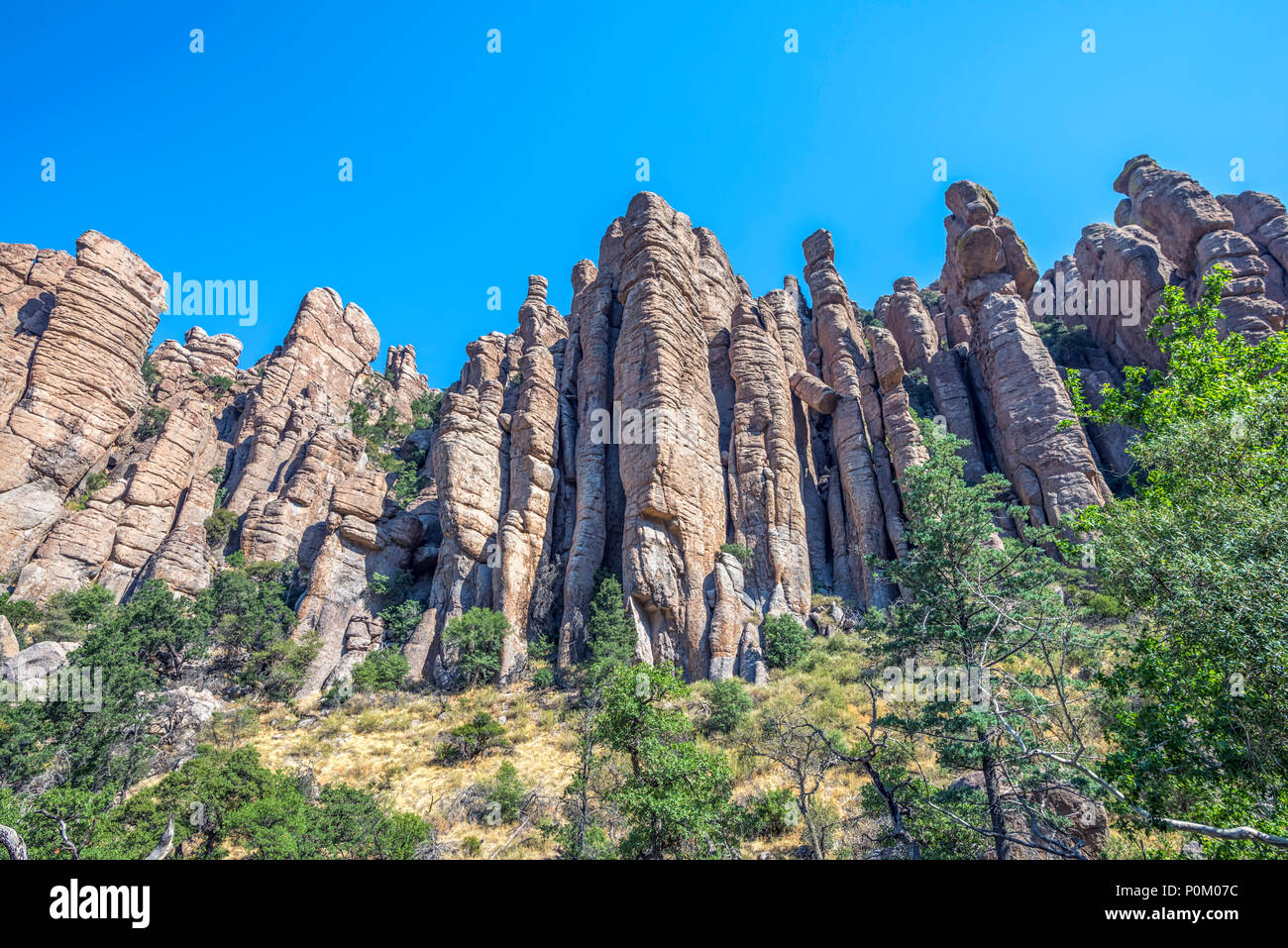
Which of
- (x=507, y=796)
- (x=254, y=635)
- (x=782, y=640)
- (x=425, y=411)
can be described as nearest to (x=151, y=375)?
(x=425, y=411)

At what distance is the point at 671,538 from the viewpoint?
93.2ft

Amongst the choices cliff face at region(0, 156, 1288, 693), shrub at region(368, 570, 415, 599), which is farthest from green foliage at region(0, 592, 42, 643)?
shrub at region(368, 570, 415, 599)

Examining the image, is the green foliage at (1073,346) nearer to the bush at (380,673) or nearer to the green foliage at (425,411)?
the bush at (380,673)

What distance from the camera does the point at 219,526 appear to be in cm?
3844

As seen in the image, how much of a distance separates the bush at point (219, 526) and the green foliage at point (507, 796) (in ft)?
109

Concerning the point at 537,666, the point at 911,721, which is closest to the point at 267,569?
the point at 537,666

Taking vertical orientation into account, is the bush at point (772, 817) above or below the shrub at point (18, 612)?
below

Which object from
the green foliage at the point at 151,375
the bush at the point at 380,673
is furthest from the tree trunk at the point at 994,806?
the green foliage at the point at 151,375

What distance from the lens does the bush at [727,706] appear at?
716 inches

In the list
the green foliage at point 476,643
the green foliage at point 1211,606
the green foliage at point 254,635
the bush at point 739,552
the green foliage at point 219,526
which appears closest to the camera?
the green foliage at point 1211,606

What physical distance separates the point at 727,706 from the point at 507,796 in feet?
25.1

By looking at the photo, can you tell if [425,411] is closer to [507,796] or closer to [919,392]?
[919,392]
